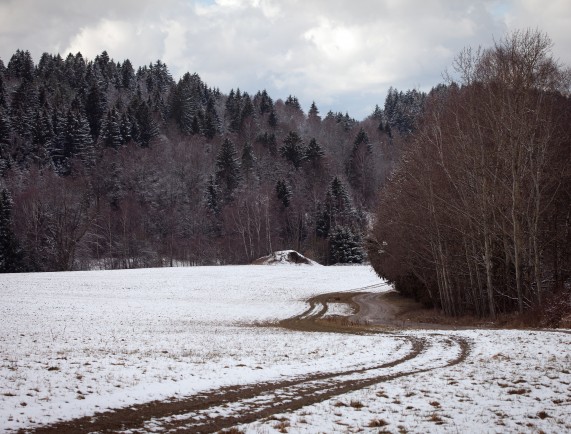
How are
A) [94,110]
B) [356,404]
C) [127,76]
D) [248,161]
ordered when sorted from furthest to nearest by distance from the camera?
[127,76], [94,110], [248,161], [356,404]

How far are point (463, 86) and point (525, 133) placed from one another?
5.69m

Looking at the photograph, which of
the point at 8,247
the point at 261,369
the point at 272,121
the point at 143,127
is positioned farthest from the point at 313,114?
the point at 261,369

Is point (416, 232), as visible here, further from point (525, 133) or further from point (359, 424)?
point (359, 424)

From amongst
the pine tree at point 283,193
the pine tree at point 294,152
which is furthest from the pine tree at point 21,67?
the pine tree at point 283,193

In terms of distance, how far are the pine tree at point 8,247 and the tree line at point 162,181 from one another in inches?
6.9

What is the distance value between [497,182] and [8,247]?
2905 inches

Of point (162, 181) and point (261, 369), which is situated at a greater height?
point (162, 181)

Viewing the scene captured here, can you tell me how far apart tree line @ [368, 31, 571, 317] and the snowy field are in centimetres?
870

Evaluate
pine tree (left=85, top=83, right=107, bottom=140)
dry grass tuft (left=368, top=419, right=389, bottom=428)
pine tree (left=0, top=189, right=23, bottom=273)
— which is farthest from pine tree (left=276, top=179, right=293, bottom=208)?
dry grass tuft (left=368, top=419, right=389, bottom=428)

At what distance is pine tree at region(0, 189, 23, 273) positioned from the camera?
7594cm

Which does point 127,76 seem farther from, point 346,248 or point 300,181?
point 346,248

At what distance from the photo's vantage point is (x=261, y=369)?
14.2 m

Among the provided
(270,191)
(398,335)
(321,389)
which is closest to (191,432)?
(321,389)

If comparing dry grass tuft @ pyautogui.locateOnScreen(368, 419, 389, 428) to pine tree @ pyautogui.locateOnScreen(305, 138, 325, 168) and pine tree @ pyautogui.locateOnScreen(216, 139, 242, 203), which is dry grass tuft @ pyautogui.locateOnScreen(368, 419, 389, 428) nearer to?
pine tree @ pyautogui.locateOnScreen(216, 139, 242, 203)
